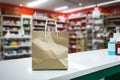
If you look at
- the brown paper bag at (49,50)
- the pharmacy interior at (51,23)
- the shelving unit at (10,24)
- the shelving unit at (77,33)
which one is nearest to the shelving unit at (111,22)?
the pharmacy interior at (51,23)

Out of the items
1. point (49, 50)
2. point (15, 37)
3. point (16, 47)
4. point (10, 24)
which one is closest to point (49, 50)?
point (49, 50)

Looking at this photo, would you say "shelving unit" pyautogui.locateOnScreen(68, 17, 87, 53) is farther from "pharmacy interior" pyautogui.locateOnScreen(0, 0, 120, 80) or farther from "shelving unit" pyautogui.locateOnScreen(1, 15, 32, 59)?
"shelving unit" pyautogui.locateOnScreen(1, 15, 32, 59)

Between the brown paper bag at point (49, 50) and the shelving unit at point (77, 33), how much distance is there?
6939mm

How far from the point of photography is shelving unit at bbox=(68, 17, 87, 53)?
8010 millimetres

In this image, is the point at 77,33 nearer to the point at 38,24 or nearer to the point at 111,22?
the point at 111,22

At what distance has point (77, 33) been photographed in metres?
8.53

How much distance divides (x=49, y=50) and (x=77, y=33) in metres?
Result: 7.68

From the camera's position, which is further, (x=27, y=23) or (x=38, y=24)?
(x=38, y=24)

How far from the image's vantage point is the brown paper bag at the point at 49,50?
0.93 meters

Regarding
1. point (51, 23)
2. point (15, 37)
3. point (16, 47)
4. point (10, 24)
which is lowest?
point (16, 47)

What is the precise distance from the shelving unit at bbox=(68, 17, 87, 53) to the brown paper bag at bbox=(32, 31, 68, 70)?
273 inches

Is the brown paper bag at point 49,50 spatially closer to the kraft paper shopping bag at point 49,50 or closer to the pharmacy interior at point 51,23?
the kraft paper shopping bag at point 49,50

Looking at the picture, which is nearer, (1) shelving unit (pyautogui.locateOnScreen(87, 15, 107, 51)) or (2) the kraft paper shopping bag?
(2) the kraft paper shopping bag

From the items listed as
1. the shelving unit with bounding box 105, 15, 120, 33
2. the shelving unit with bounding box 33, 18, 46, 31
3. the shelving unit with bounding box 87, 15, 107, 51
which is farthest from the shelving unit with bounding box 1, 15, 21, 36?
the shelving unit with bounding box 105, 15, 120, 33
